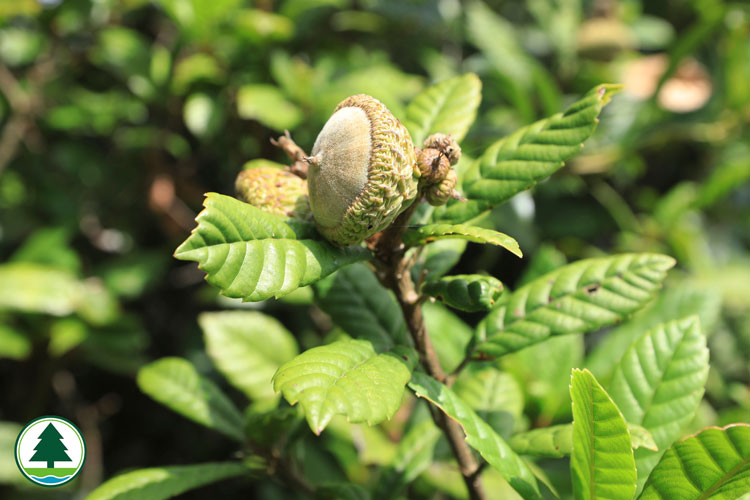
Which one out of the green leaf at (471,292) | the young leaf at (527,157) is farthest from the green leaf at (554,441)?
the young leaf at (527,157)

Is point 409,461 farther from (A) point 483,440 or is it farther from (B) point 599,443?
(B) point 599,443

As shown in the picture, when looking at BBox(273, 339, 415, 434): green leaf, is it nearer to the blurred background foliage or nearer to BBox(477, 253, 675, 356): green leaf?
BBox(477, 253, 675, 356): green leaf

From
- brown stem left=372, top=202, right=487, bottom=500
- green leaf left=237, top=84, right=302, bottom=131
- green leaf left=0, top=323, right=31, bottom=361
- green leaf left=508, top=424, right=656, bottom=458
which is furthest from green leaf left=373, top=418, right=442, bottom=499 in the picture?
green leaf left=0, top=323, right=31, bottom=361

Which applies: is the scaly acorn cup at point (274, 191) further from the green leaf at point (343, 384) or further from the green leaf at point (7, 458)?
the green leaf at point (7, 458)

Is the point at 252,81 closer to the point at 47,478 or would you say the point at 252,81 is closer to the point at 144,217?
the point at 144,217

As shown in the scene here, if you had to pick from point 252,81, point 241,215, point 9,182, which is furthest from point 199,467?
point 9,182

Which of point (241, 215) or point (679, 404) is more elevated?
point (241, 215)
